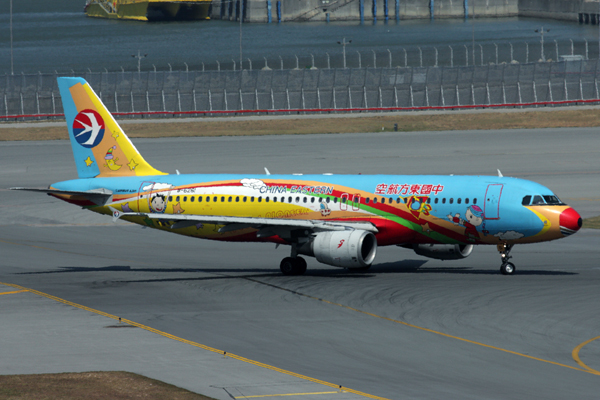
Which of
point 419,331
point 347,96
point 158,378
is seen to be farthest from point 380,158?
point 158,378

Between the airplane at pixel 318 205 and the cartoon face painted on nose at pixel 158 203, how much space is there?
0.06 metres

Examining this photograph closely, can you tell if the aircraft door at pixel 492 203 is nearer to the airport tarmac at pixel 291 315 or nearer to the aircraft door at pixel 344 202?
the airport tarmac at pixel 291 315

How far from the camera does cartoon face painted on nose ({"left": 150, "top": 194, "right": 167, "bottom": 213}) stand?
47406 millimetres

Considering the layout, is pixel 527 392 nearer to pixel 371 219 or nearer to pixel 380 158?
pixel 371 219

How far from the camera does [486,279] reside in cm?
4131

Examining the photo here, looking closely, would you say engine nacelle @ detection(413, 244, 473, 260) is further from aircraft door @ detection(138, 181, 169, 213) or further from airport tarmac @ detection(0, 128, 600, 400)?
aircraft door @ detection(138, 181, 169, 213)

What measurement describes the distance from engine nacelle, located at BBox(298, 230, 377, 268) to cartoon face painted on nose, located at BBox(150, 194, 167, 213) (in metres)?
9.65

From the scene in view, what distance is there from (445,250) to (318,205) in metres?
7.10

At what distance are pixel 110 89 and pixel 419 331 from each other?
10067cm

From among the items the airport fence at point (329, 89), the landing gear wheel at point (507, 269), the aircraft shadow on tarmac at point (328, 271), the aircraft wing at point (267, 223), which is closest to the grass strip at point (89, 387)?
the aircraft wing at point (267, 223)

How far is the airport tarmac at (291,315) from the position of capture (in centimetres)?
2627

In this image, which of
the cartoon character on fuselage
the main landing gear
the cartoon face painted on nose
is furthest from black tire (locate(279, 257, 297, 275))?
the main landing gear

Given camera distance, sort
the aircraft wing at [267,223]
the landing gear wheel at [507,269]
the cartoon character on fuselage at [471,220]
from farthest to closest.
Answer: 1. the aircraft wing at [267,223]
2. the landing gear wheel at [507,269]
3. the cartoon character on fuselage at [471,220]

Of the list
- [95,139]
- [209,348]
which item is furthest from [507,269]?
[95,139]
